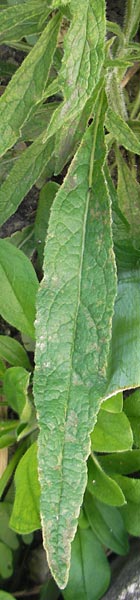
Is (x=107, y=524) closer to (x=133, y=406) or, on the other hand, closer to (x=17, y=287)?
(x=133, y=406)

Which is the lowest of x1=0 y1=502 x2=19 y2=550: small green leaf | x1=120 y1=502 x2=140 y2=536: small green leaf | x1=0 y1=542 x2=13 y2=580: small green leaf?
x1=0 y1=542 x2=13 y2=580: small green leaf

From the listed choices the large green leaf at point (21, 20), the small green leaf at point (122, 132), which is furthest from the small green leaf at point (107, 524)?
the large green leaf at point (21, 20)

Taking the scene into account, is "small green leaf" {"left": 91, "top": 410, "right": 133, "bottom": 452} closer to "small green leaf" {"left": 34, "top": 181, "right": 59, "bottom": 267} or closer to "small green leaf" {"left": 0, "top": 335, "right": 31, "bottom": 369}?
"small green leaf" {"left": 0, "top": 335, "right": 31, "bottom": 369}

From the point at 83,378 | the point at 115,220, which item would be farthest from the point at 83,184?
the point at 83,378

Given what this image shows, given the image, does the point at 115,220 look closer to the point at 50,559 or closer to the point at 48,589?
the point at 50,559

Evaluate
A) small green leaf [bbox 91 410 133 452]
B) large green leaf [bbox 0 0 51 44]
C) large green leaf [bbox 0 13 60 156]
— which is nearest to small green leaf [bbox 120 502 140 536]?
small green leaf [bbox 91 410 133 452]

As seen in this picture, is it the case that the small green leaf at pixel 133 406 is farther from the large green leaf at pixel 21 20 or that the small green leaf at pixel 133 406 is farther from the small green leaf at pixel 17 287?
the large green leaf at pixel 21 20

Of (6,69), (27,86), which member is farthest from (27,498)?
(6,69)
